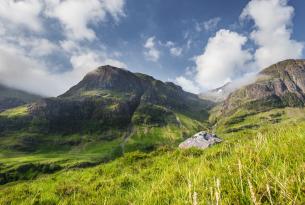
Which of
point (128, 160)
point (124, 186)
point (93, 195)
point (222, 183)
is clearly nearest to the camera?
point (222, 183)

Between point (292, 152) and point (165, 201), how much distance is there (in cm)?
287

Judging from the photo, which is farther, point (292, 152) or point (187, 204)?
point (292, 152)

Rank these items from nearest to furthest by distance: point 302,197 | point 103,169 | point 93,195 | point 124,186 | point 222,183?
point 302,197 → point 222,183 → point 93,195 → point 124,186 → point 103,169

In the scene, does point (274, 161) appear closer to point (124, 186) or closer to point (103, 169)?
point (124, 186)

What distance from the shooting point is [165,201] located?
223 inches

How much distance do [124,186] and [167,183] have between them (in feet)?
14.7

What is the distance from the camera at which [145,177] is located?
467 inches

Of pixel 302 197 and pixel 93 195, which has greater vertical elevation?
pixel 302 197

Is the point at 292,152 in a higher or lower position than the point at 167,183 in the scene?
higher

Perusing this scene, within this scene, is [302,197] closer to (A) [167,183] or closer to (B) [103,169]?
(A) [167,183]

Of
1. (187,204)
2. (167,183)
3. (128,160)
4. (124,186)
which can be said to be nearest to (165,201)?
(187,204)

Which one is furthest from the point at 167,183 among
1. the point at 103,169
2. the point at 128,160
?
the point at 128,160

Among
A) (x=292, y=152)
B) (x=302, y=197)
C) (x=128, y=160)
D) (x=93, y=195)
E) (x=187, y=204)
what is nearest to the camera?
(x=302, y=197)

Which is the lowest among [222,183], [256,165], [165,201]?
[165,201]
